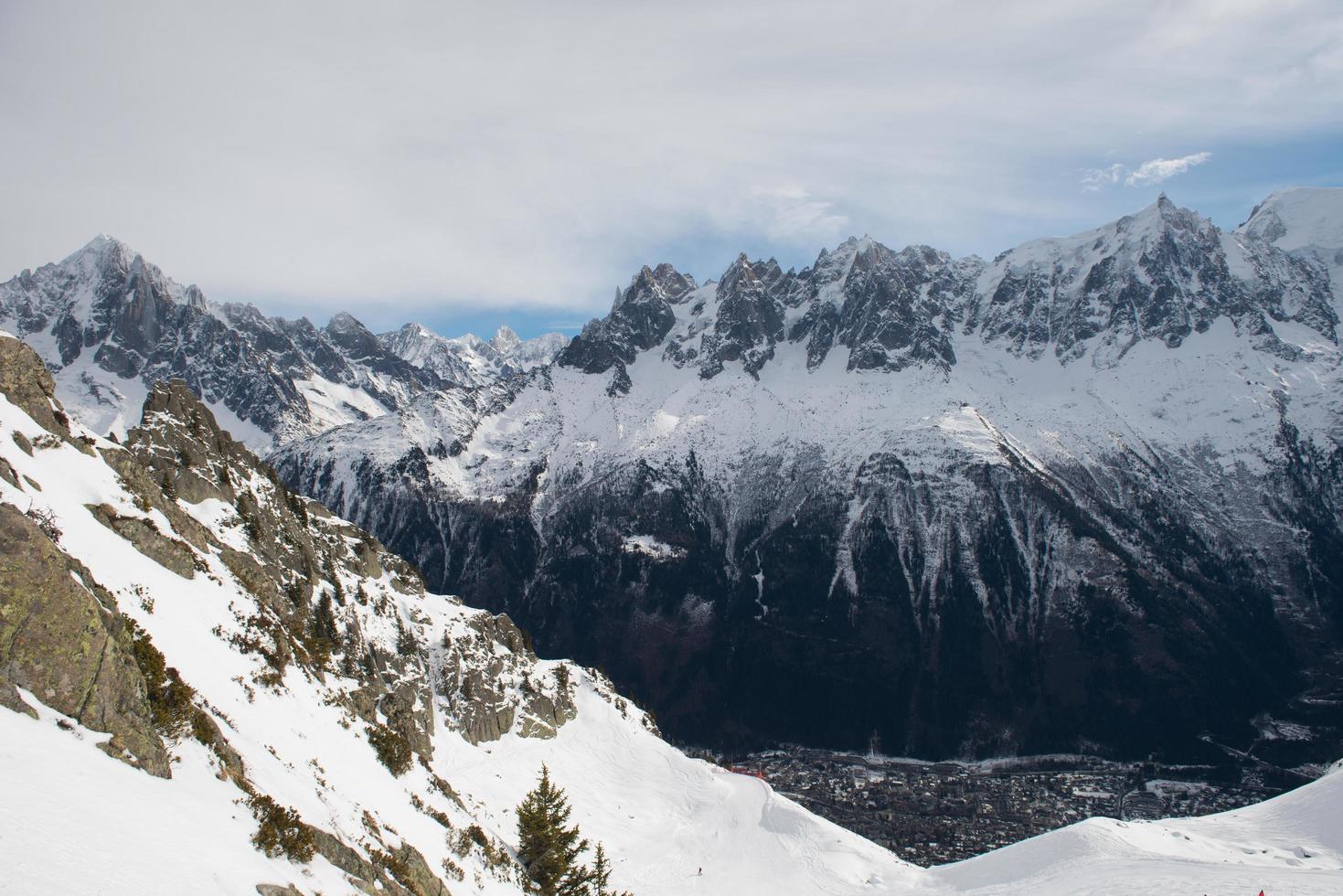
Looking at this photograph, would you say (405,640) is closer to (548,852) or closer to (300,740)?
(548,852)

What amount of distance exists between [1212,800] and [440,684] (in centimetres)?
15390

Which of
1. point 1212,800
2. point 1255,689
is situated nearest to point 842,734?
point 1212,800

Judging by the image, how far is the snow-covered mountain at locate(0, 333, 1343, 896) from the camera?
2178 cm

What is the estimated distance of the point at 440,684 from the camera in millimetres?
81000

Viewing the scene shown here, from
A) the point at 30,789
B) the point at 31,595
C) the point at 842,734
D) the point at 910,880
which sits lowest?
the point at 842,734

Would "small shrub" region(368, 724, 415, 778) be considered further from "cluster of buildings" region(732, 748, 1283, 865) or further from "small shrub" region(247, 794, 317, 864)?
"cluster of buildings" region(732, 748, 1283, 865)

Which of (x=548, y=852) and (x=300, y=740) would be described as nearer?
(x=300, y=740)

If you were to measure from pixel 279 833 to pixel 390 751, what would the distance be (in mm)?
22296

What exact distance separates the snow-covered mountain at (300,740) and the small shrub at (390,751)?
0.15 meters

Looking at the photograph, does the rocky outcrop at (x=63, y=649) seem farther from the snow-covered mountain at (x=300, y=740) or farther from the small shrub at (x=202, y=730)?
the small shrub at (x=202, y=730)

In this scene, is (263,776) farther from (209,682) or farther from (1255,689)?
(1255,689)

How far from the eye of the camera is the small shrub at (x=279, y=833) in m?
24.5

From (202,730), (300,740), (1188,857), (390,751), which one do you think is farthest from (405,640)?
(1188,857)

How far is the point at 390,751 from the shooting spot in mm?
46469
